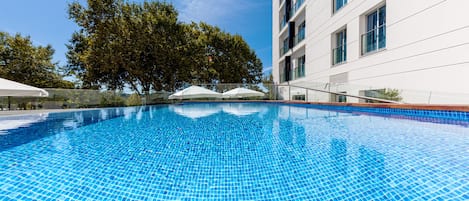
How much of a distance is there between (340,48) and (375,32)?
2537mm

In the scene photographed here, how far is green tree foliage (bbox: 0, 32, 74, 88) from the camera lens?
20750mm

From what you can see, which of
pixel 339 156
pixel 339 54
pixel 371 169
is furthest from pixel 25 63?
pixel 371 169

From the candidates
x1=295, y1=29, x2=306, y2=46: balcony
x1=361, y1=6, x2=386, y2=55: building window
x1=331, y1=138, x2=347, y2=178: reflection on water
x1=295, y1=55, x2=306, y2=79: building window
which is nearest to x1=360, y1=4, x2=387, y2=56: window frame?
x1=361, y1=6, x2=386, y2=55: building window

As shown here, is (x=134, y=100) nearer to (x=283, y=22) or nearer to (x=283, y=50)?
(x=283, y=50)

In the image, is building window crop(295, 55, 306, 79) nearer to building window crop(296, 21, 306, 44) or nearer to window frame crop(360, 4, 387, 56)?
building window crop(296, 21, 306, 44)

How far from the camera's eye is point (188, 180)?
8.05 feet

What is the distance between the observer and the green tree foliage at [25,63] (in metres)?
20.8

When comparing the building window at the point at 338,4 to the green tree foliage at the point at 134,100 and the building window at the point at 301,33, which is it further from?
the green tree foliage at the point at 134,100

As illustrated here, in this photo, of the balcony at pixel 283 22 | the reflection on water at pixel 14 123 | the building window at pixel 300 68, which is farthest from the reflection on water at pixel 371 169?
the balcony at pixel 283 22

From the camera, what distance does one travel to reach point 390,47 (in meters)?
8.43

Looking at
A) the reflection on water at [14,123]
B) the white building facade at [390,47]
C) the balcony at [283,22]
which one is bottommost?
the reflection on water at [14,123]

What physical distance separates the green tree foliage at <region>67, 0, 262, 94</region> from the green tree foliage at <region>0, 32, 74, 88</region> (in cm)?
502

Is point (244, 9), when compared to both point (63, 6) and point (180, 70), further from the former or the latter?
point (63, 6)

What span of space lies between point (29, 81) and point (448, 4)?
32.7m
